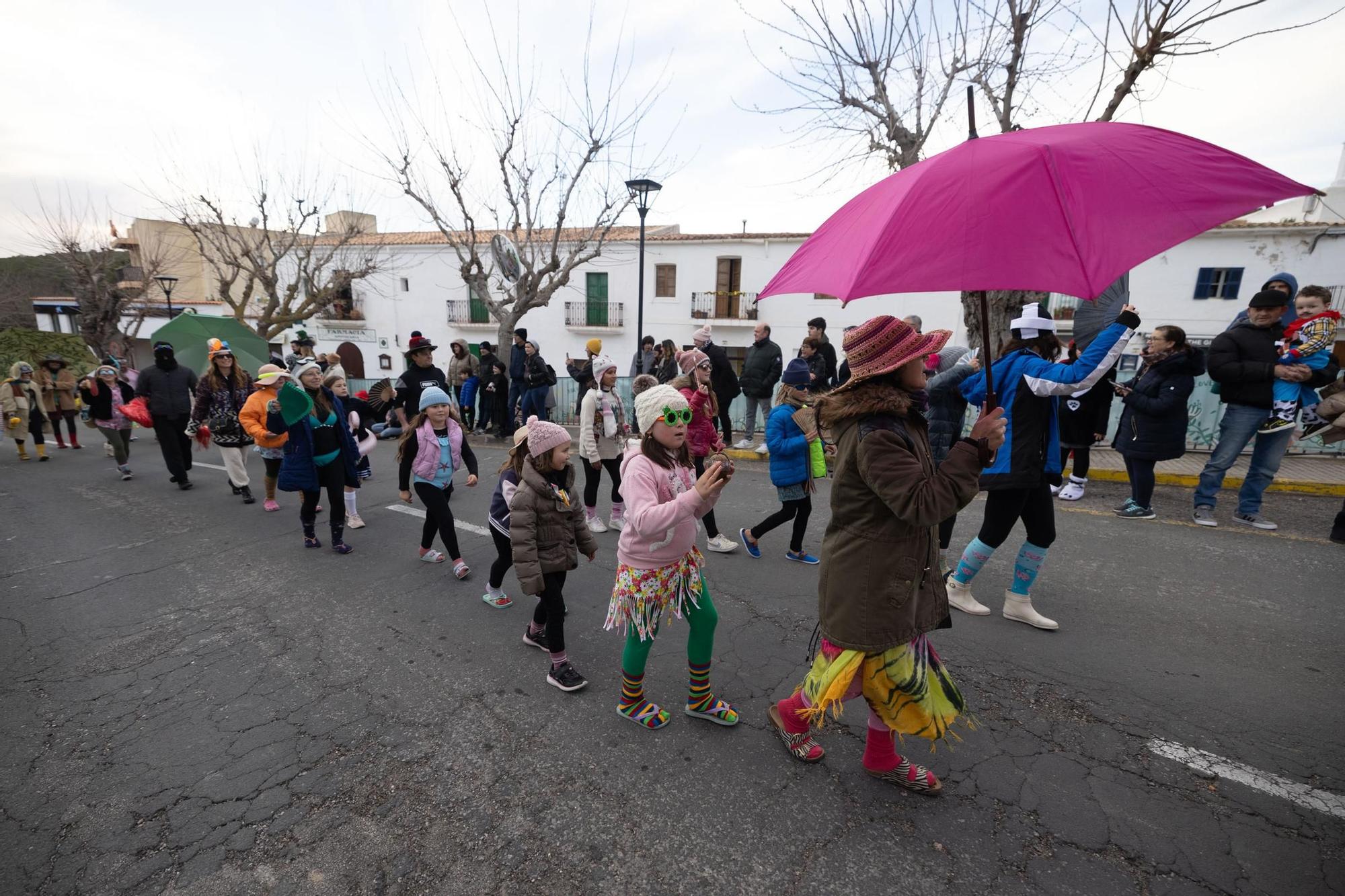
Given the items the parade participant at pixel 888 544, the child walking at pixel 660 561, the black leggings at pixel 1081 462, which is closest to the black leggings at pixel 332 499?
the child walking at pixel 660 561

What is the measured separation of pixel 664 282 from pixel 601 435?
20.8 meters

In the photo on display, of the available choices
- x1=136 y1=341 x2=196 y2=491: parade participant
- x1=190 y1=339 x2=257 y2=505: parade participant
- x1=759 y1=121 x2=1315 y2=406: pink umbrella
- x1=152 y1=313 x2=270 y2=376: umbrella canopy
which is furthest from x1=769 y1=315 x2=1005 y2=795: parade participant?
x1=152 y1=313 x2=270 y2=376: umbrella canopy

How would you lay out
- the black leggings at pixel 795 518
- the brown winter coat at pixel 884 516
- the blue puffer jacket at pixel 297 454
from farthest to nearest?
the blue puffer jacket at pixel 297 454, the black leggings at pixel 795 518, the brown winter coat at pixel 884 516

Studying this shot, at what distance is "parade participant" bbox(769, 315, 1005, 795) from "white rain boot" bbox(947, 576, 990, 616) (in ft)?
5.68

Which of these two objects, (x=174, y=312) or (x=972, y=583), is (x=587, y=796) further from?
(x=174, y=312)

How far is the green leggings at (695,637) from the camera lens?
9.03ft

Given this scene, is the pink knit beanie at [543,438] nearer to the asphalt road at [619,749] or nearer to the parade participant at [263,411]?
the asphalt road at [619,749]

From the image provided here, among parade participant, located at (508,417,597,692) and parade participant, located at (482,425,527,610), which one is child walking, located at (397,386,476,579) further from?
parade participant, located at (508,417,597,692)

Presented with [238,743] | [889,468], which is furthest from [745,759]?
[238,743]

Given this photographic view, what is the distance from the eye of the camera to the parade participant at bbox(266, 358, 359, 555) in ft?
17.3

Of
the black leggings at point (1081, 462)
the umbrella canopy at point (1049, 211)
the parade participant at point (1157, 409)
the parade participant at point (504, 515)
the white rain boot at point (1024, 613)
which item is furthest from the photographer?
the black leggings at point (1081, 462)

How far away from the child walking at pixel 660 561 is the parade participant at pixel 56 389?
44.2 feet

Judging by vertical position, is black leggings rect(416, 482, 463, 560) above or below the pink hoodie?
below

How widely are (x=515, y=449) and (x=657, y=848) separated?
212 cm
